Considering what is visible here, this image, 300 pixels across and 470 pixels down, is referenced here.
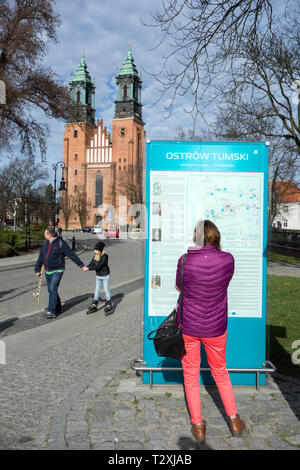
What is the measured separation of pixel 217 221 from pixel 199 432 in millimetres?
2143

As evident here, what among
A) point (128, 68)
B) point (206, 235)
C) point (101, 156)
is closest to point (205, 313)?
point (206, 235)

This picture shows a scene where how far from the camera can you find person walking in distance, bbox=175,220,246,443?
3475 millimetres

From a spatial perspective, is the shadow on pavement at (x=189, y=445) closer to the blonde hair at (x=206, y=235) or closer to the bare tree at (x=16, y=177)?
the blonde hair at (x=206, y=235)

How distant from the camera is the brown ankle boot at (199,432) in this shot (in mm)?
3426

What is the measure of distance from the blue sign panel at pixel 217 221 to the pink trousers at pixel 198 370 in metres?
1.12

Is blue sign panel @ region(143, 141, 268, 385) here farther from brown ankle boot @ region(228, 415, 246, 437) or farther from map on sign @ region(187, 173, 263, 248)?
brown ankle boot @ region(228, 415, 246, 437)

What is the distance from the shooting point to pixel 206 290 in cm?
347

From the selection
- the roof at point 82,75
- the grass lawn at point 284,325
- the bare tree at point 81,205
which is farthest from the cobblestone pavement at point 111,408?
the roof at point 82,75

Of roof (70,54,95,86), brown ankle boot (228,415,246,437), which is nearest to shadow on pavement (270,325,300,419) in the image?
brown ankle boot (228,415,246,437)

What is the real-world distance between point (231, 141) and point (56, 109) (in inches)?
889

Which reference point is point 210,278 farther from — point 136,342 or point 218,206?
point 136,342

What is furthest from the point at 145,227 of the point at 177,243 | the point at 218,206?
the point at 218,206

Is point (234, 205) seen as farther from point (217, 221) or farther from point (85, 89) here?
point (85, 89)

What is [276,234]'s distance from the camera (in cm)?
4397
